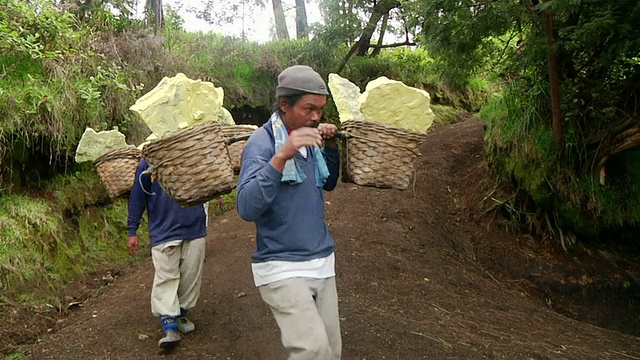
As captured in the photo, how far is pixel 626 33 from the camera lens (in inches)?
166

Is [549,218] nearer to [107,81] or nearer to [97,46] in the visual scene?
[107,81]

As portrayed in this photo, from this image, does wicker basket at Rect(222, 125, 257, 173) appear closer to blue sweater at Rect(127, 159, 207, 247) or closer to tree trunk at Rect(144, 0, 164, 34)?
blue sweater at Rect(127, 159, 207, 247)

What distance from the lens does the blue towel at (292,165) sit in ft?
8.17

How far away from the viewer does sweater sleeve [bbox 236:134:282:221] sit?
2.32 metres

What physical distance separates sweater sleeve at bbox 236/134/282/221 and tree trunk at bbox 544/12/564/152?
3509 mm

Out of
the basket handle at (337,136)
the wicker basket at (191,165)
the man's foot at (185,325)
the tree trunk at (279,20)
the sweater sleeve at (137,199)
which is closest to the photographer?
the wicker basket at (191,165)

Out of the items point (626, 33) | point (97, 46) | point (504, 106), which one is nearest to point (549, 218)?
point (504, 106)

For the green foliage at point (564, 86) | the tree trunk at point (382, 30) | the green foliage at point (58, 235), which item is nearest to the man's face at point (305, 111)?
the green foliage at point (564, 86)

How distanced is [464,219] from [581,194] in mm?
1829

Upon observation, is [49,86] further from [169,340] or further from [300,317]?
[300,317]

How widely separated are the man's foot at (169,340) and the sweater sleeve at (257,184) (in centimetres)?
200

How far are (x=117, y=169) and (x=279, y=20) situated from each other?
12242 millimetres

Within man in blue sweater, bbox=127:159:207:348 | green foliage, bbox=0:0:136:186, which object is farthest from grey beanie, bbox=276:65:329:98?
green foliage, bbox=0:0:136:186

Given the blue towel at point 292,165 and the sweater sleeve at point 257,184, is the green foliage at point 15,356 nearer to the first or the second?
the sweater sleeve at point 257,184
